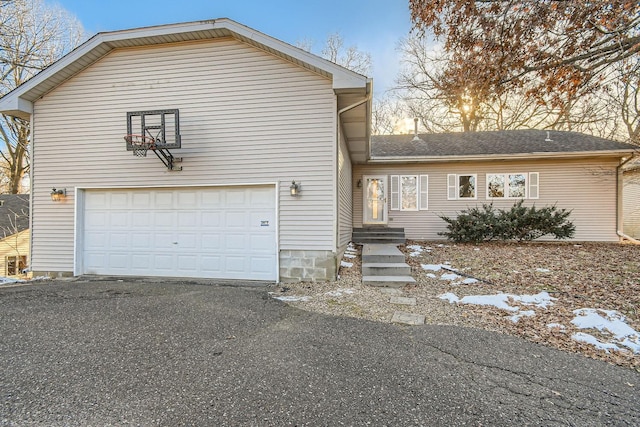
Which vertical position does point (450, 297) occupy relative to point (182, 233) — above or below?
below

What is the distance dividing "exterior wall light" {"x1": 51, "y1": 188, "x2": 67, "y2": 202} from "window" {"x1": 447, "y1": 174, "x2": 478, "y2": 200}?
37.5ft

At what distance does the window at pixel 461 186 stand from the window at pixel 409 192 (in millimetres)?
854

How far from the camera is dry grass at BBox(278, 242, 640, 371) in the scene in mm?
3984

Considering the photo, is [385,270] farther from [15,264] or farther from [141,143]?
[15,264]

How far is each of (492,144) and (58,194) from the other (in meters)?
13.7

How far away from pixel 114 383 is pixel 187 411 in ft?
2.71

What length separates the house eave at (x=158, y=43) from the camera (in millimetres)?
5930

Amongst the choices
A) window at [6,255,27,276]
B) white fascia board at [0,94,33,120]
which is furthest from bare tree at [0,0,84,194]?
white fascia board at [0,94,33,120]

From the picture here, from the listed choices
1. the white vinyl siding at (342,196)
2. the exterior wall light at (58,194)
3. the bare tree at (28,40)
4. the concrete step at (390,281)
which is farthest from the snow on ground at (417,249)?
the bare tree at (28,40)

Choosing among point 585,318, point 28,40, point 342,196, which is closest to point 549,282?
point 585,318

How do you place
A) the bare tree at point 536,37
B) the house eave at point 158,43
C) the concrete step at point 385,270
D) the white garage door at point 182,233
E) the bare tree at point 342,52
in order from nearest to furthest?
the bare tree at point 536,37, the house eave at point 158,43, the concrete step at point 385,270, the white garage door at point 182,233, the bare tree at point 342,52

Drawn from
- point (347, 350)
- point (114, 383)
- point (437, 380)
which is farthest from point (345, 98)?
point (114, 383)

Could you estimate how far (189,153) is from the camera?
6.73 meters

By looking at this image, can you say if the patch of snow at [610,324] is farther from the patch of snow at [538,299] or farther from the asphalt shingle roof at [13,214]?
the asphalt shingle roof at [13,214]
